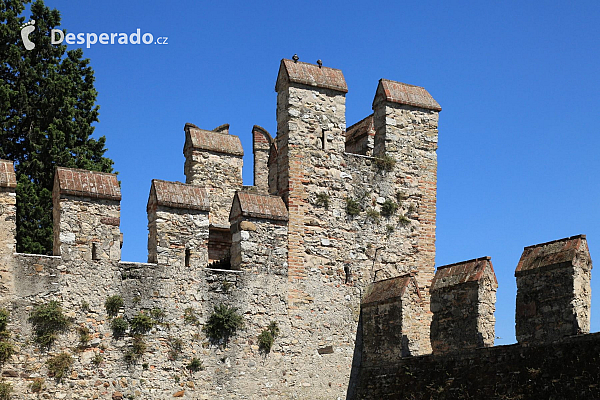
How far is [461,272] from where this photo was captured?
15195 millimetres

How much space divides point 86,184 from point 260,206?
10.4 ft

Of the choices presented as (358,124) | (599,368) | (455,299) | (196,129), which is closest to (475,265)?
(455,299)

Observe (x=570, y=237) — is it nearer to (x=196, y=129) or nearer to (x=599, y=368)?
(x=599, y=368)

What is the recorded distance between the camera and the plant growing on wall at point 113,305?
14969 mm

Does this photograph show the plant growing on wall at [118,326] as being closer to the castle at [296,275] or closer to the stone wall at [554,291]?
the castle at [296,275]

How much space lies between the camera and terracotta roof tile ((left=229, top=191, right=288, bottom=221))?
16297 mm

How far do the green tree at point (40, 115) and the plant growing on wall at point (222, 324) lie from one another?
20.8 ft

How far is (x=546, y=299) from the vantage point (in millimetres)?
13633

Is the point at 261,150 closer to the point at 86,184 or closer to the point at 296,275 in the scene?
the point at 296,275

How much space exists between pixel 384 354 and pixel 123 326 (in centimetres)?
473

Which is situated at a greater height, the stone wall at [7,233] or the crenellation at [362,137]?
the crenellation at [362,137]

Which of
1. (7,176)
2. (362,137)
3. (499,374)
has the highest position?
(362,137)

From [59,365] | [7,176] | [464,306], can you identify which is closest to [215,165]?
[7,176]

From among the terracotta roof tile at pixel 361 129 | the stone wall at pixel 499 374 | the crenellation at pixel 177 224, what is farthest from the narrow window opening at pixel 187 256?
the terracotta roof tile at pixel 361 129
